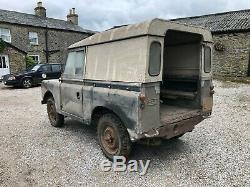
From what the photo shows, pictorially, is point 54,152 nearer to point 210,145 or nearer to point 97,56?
point 97,56

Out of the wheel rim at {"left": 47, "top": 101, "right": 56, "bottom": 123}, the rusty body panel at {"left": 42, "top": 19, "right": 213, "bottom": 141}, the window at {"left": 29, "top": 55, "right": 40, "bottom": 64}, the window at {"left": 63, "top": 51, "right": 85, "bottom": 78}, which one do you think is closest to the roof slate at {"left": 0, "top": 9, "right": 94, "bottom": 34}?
the window at {"left": 29, "top": 55, "right": 40, "bottom": 64}

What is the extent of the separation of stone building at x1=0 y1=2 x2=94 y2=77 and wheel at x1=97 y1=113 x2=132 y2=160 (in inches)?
711

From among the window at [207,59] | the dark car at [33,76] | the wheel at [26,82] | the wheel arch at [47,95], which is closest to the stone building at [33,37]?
the dark car at [33,76]

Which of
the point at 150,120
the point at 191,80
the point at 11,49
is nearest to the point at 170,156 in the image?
the point at 150,120

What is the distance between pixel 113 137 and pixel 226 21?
62.8ft

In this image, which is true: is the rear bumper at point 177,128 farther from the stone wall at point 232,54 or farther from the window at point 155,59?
the stone wall at point 232,54

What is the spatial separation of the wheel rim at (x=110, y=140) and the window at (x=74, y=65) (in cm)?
144

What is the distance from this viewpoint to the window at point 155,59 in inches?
153

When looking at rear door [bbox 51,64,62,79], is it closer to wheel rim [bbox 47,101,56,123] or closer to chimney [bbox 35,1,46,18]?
wheel rim [bbox 47,101,56,123]

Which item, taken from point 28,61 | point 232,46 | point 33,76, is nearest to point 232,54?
point 232,46

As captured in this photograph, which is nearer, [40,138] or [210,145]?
[210,145]

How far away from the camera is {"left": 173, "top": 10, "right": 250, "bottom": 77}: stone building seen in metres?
17.9

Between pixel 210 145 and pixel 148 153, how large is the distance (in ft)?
5.04

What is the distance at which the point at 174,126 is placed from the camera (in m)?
4.37
